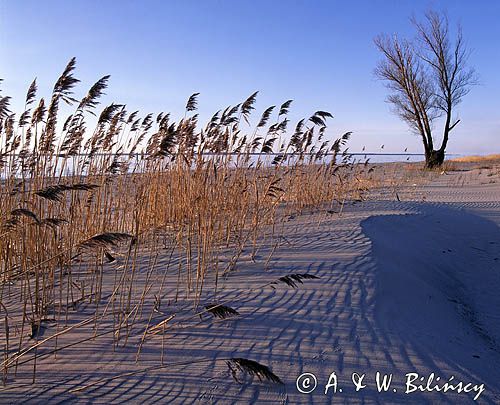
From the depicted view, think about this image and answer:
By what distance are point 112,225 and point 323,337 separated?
3.81 meters

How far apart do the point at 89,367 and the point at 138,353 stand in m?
0.28

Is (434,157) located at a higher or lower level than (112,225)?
higher

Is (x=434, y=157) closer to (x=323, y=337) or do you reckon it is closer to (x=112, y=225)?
(x=112, y=225)

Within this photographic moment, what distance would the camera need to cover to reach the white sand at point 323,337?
2404mm

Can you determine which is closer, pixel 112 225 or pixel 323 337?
pixel 323 337

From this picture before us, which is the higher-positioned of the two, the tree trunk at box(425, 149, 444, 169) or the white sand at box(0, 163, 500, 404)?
the tree trunk at box(425, 149, 444, 169)

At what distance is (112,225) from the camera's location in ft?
19.5

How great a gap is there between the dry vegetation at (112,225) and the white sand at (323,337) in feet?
0.53

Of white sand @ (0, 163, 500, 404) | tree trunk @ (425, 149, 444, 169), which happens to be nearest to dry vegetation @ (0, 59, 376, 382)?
white sand @ (0, 163, 500, 404)

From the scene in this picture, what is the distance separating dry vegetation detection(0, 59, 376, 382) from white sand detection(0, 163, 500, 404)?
16 centimetres

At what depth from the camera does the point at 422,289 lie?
4.50 meters

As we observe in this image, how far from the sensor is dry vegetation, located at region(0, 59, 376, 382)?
2.97 meters

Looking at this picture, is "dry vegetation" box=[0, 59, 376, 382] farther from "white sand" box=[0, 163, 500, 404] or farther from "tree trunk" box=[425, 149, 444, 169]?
"tree trunk" box=[425, 149, 444, 169]

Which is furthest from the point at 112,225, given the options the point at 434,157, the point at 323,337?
the point at 434,157
